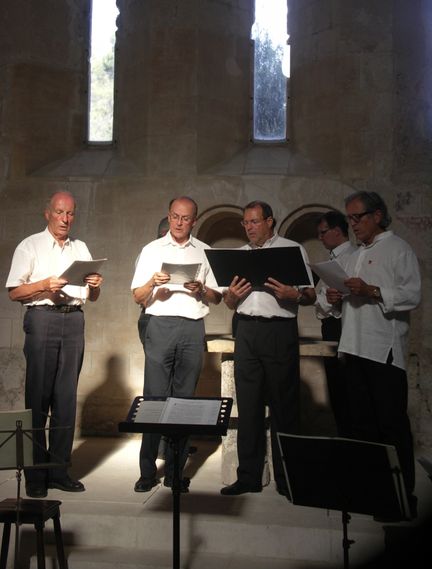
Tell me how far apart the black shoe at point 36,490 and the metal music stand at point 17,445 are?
1.00m

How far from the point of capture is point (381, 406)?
3.94 meters

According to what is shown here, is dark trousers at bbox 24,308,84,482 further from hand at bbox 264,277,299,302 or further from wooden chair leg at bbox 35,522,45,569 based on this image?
hand at bbox 264,277,299,302

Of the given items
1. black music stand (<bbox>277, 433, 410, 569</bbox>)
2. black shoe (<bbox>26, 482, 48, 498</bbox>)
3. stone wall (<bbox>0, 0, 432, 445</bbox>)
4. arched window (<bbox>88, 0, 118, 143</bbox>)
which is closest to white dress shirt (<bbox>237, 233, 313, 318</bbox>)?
black music stand (<bbox>277, 433, 410, 569</bbox>)

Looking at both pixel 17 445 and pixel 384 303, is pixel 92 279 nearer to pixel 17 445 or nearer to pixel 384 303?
pixel 17 445

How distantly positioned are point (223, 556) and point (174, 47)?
519cm

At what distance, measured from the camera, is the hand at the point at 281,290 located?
4340 mm

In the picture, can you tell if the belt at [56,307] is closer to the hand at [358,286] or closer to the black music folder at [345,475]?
the hand at [358,286]

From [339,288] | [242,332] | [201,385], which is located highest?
[339,288]

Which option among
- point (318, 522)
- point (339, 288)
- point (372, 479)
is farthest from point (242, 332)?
point (372, 479)

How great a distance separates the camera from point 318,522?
399cm

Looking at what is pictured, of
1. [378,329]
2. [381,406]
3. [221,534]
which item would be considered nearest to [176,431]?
[221,534]

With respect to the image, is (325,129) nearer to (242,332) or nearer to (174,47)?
(174,47)

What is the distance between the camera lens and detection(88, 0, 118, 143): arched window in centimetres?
773

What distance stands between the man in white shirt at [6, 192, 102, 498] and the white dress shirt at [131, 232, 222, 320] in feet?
1.17
